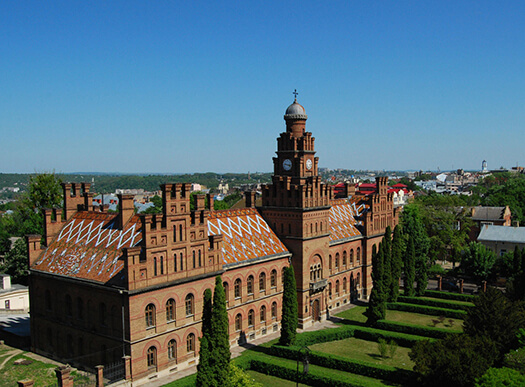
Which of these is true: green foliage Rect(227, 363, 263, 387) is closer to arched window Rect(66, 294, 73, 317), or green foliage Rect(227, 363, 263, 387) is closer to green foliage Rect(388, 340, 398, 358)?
green foliage Rect(388, 340, 398, 358)

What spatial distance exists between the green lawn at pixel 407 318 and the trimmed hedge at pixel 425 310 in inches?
20.8

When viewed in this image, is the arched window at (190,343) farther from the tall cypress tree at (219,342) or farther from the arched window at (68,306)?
the arched window at (68,306)

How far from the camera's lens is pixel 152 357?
39906 millimetres

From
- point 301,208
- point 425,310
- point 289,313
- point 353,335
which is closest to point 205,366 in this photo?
point 289,313

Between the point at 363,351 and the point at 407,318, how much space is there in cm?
1370

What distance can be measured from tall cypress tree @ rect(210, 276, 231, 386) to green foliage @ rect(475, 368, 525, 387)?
16.7m

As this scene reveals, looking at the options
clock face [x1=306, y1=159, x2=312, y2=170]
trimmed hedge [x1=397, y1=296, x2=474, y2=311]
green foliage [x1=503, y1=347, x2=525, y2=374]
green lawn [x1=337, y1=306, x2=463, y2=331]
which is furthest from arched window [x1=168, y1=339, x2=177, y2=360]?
trimmed hedge [x1=397, y1=296, x2=474, y2=311]

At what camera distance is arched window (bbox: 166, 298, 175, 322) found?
40875 mm

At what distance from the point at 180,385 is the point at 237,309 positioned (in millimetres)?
12433

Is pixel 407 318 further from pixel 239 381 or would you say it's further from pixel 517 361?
pixel 239 381

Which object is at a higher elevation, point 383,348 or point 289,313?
point 289,313

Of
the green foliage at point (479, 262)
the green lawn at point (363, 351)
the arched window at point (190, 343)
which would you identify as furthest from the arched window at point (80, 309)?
the green foliage at point (479, 262)

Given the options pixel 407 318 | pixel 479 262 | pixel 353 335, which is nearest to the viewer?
pixel 353 335

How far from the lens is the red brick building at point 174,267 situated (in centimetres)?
3909
